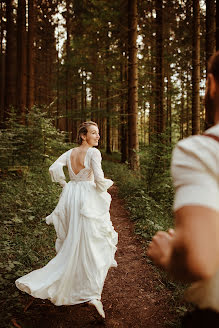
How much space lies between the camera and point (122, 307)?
13.2 ft

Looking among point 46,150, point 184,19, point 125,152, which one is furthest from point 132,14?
point 125,152

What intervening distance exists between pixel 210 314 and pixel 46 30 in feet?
74.7

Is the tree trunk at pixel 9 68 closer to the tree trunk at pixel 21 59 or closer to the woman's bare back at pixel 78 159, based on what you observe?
the tree trunk at pixel 21 59

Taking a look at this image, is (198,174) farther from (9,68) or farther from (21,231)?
(9,68)

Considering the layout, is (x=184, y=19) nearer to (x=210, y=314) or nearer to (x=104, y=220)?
(x=104, y=220)

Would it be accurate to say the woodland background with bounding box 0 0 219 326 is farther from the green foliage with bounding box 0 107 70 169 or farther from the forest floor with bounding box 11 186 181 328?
the forest floor with bounding box 11 186 181 328

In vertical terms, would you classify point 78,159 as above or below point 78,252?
above

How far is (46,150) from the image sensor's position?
11.9m

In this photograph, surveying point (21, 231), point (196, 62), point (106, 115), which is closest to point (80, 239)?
point (21, 231)

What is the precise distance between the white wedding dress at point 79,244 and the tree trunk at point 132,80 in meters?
8.04

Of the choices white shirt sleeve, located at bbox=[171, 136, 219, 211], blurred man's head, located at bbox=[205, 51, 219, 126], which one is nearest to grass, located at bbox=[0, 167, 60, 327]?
white shirt sleeve, located at bbox=[171, 136, 219, 211]

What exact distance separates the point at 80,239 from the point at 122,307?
1266 millimetres

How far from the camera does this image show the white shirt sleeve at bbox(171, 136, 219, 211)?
960 mm

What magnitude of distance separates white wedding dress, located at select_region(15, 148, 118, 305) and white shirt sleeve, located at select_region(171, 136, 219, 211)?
9.72 ft
